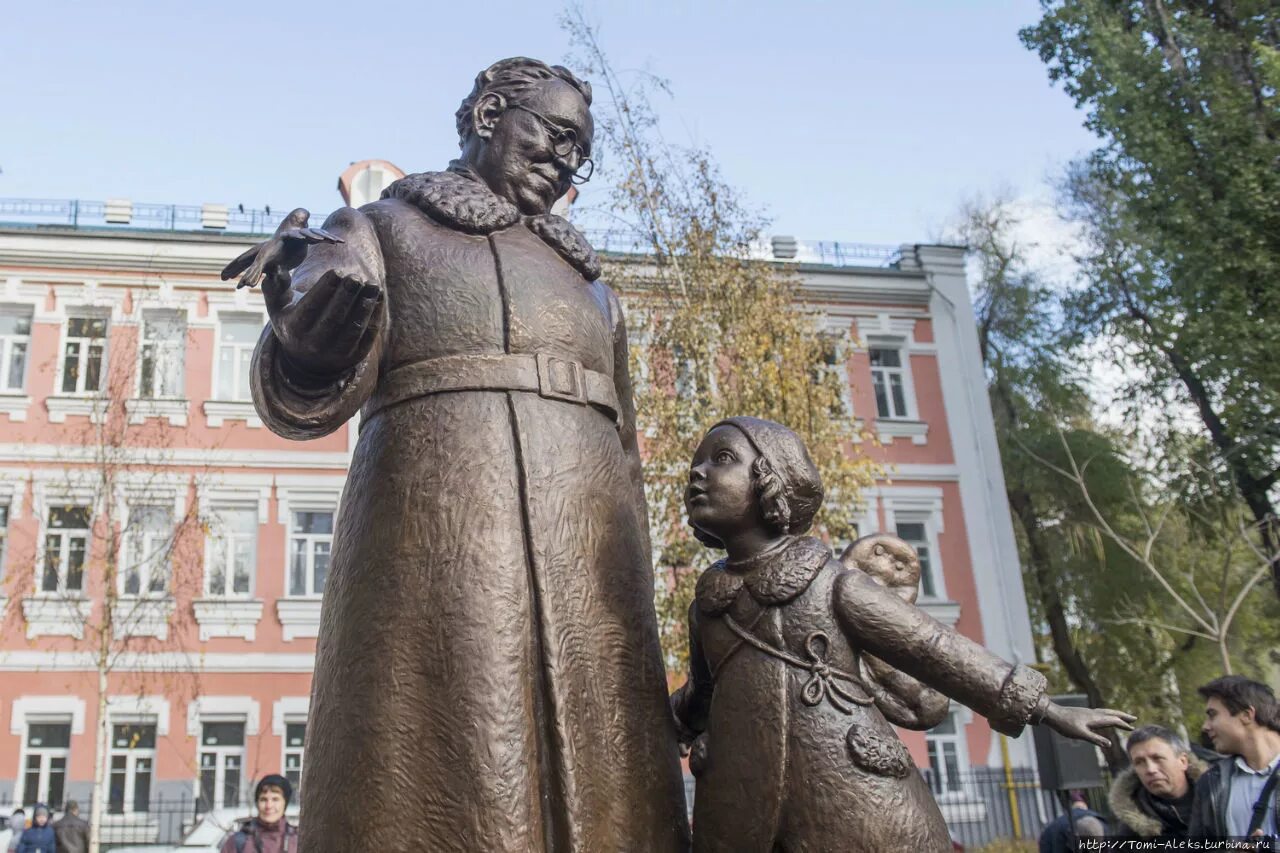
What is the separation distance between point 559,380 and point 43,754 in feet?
55.1

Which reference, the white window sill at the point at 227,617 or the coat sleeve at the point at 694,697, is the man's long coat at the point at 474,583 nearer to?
the coat sleeve at the point at 694,697

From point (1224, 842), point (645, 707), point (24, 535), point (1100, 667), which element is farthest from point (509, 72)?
point (1100, 667)

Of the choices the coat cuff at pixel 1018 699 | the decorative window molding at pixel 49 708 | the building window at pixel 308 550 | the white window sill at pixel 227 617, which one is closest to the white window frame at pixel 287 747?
the white window sill at pixel 227 617

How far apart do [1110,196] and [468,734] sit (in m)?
21.7

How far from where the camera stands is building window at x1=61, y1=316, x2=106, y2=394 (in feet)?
54.2

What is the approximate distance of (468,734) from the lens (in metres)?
2.16

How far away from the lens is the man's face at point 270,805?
212 inches

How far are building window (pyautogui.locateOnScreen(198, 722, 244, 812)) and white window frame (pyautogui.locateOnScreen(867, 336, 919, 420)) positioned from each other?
12496 millimetres

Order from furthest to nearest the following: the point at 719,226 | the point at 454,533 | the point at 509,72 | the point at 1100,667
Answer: the point at 1100,667, the point at 719,226, the point at 509,72, the point at 454,533

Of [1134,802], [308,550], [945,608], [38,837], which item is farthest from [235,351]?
[1134,802]

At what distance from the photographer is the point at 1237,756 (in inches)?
147

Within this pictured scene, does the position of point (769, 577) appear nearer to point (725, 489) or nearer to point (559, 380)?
point (725, 489)

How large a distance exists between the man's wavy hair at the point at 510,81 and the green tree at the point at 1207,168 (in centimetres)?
1313

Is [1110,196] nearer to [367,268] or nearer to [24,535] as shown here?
[24,535]
